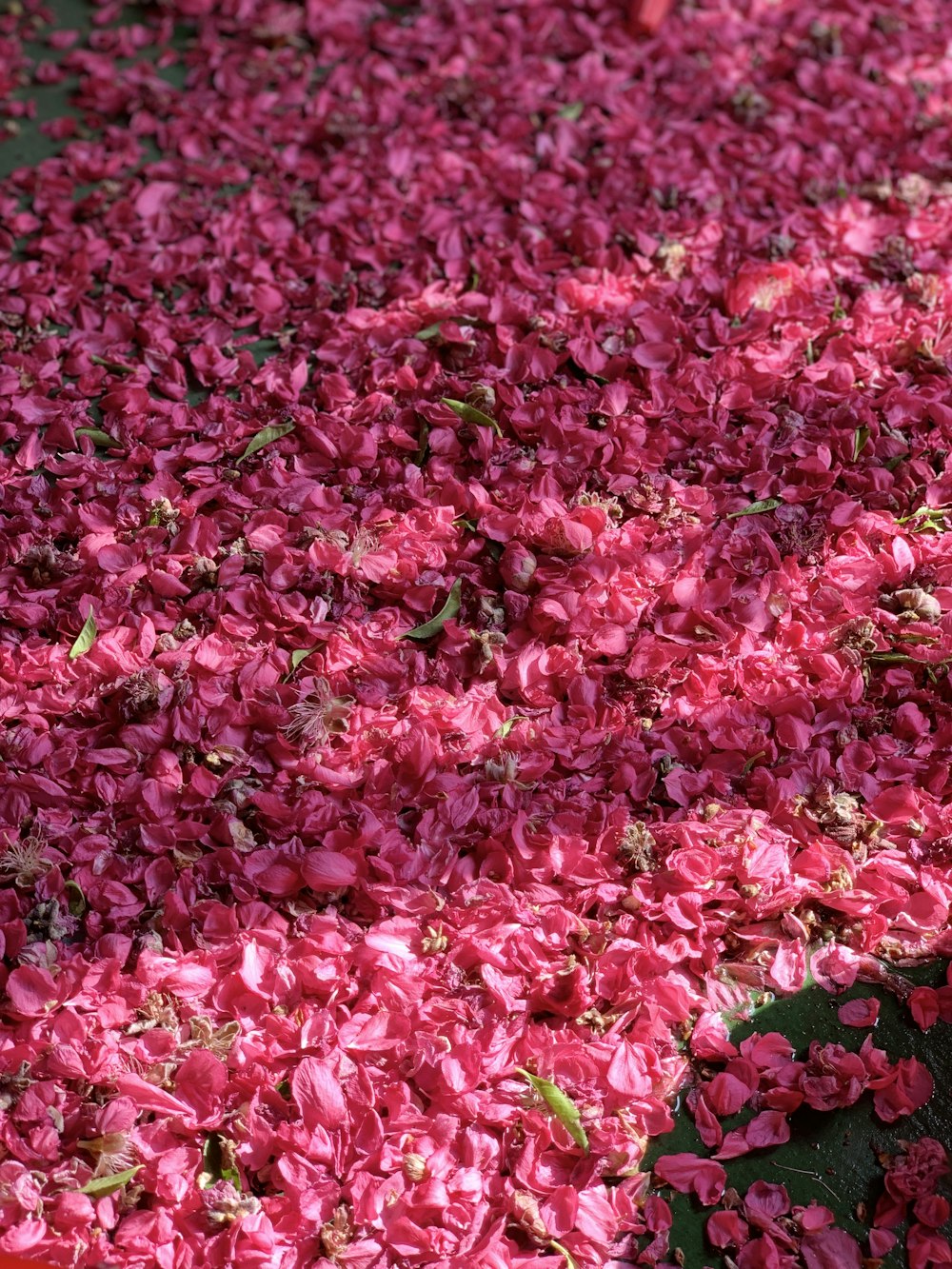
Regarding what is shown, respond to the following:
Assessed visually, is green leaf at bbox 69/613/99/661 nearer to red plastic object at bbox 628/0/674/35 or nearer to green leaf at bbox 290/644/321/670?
green leaf at bbox 290/644/321/670

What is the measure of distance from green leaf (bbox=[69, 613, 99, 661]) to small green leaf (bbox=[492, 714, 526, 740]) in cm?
54

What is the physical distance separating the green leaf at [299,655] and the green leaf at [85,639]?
264mm

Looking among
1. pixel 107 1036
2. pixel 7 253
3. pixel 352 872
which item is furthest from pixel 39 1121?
pixel 7 253

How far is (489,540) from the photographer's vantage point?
1.67 metres

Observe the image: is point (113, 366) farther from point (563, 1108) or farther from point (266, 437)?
point (563, 1108)

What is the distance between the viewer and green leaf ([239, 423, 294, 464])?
1.75m

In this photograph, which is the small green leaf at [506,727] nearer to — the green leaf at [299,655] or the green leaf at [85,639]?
the green leaf at [299,655]

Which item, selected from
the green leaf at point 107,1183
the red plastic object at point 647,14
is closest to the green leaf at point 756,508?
the green leaf at point 107,1183

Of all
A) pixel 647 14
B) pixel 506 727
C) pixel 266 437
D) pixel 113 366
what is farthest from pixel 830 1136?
pixel 647 14

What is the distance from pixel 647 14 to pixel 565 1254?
233 centimetres

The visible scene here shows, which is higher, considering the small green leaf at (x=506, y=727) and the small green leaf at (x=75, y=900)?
the small green leaf at (x=506, y=727)

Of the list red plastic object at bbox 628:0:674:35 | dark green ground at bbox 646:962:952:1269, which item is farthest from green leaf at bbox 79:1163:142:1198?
red plastic object at bbox 628:0:674:35

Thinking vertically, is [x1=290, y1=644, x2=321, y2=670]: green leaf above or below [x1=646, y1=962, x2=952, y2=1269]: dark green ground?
above

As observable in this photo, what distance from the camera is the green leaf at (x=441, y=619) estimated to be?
1566 mm
